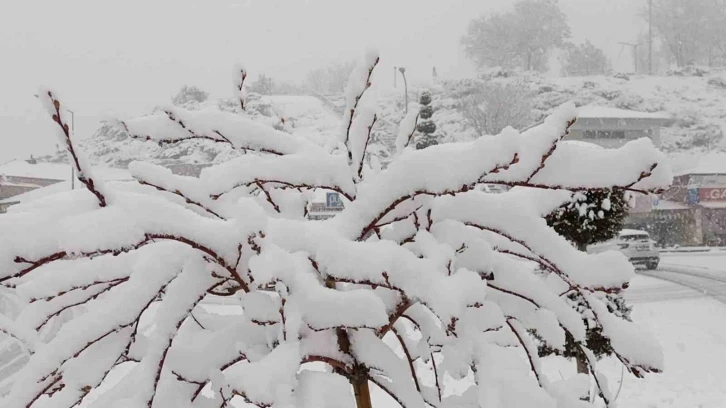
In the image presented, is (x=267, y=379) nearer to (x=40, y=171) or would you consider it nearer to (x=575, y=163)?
(x=575, y=163)

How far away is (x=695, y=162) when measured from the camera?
107ft

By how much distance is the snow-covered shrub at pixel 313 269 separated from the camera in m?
0.82

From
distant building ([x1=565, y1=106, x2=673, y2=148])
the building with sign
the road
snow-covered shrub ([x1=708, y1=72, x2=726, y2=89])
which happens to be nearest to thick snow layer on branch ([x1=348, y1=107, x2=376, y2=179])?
the road

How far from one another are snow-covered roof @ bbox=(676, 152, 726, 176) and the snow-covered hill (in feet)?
16.4

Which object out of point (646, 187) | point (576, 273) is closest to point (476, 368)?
point (576, 273)

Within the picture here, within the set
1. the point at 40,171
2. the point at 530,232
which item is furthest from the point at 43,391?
the point at 40,171

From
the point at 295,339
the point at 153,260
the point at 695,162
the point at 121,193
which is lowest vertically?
the point at 695,162

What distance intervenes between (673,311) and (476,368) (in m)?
14.1

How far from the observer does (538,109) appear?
46.3 m

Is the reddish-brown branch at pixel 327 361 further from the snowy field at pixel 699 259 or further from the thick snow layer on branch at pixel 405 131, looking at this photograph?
the snowy field at pixel 699 259

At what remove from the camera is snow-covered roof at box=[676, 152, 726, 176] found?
31375 mm

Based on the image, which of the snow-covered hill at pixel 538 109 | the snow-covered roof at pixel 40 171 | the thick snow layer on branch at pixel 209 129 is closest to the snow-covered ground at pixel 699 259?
the snow-covered hill at pixel 538 109

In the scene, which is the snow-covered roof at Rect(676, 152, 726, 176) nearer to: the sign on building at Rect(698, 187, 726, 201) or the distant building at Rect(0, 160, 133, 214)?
the sign on building at Rect(698, 187, 726, 201)

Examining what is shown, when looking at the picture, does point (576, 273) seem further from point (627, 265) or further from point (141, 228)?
point (141, 228)
